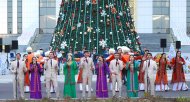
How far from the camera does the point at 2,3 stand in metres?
58.5

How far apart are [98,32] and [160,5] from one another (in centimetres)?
2849

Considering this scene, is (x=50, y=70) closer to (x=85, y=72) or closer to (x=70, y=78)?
(x=70, y=78)

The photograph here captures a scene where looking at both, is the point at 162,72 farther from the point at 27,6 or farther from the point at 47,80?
the point at 27,6

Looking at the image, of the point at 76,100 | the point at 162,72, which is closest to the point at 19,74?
the point at 76,100

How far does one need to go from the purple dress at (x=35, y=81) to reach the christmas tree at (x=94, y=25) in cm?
715

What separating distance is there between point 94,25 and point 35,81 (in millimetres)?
7919

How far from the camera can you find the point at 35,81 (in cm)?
2058

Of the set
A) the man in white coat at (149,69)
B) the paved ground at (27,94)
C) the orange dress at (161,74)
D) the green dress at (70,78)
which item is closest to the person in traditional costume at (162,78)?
the orange dress at (161,74)

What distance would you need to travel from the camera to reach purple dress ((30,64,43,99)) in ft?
67.1

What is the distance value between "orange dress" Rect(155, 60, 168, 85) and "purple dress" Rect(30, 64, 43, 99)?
5047 mm

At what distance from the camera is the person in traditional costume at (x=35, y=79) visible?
2045cm

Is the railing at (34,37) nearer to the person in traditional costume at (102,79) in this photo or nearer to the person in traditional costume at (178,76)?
the person in traditional costume at (178,76)

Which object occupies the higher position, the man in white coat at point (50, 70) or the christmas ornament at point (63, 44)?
the christmas ornament at point (63, 44)

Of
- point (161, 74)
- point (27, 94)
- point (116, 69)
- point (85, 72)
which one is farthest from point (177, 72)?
point (27, 94)
